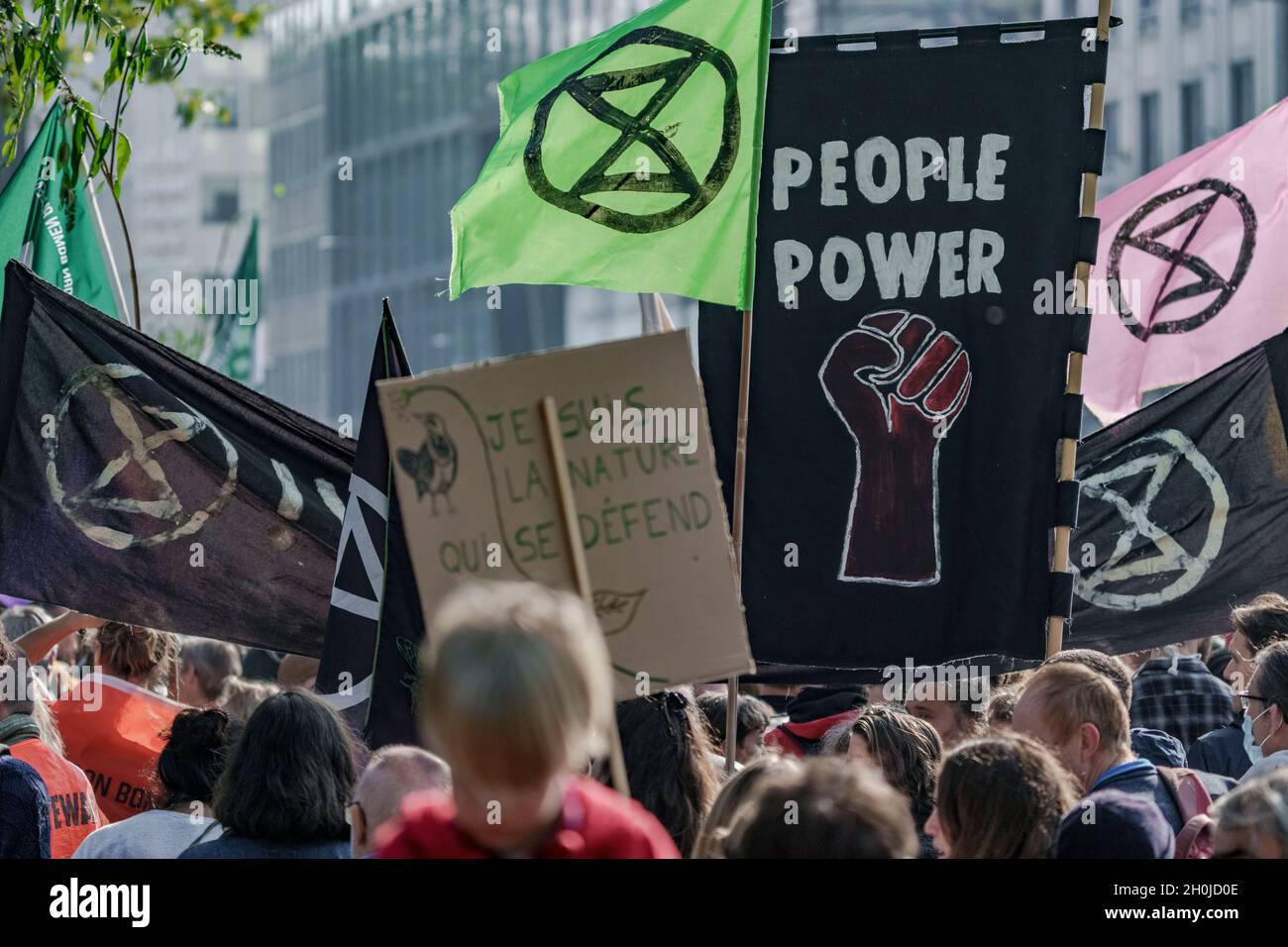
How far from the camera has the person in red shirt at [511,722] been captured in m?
2.89

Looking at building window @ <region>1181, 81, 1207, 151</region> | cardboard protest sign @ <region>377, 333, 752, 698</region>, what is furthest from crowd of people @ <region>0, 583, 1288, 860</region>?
building window @ <region>1181, 81, 1207, 151</region>

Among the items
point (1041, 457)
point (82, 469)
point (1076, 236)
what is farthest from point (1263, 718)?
point (82, 469)

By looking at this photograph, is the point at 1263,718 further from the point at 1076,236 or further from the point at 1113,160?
the point at 1113,160

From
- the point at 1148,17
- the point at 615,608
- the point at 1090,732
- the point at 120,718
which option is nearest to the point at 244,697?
the point at 120,718

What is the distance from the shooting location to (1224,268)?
28.5ft

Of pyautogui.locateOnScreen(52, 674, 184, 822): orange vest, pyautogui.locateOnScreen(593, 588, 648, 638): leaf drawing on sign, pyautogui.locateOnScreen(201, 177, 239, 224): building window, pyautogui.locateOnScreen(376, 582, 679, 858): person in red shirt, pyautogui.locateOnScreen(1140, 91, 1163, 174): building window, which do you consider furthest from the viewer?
pyautogui.locateOnScreen(201, 177, 239, 224): building window

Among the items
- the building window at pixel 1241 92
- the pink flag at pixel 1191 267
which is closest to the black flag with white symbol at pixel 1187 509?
the pink flag at pixel 1191 267

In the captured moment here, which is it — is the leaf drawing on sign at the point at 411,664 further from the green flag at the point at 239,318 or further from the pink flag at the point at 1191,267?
the green flag at the point at 239,318

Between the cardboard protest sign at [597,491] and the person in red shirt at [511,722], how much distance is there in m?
0.96

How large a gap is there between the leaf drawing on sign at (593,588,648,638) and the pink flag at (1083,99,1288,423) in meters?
4.68

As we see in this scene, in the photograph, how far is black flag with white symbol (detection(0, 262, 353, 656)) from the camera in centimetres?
674

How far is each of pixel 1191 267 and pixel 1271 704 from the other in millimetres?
3465

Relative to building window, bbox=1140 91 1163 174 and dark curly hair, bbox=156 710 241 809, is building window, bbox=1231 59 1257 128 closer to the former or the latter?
building window, bbox=1140 91 1163 174

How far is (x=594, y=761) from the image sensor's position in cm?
532
